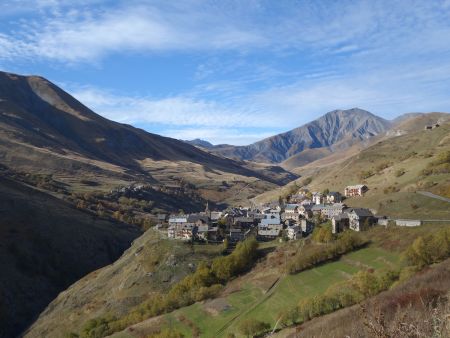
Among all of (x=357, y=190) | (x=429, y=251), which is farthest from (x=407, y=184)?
(x=429, y=251)

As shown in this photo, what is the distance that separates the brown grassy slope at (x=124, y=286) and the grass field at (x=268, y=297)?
16.7m

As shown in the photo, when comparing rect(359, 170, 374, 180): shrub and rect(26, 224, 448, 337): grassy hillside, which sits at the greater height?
rect(359, 170, 374, 180): shrub

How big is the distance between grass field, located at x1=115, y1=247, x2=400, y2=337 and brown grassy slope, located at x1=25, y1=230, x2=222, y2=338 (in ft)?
54.7

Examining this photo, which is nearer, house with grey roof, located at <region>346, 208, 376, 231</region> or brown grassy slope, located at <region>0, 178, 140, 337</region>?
house with grey roof, located at <region>346, 208, 376, 231</region>

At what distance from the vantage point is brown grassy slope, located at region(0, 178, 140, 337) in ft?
350

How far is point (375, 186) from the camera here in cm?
14662

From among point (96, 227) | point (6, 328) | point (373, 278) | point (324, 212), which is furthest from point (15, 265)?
point (373, 278)

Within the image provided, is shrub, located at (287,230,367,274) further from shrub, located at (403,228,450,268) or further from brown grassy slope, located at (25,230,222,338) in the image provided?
brown grassy slope, located at (25,230,222,338)

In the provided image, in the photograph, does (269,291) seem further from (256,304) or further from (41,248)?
(41,248)

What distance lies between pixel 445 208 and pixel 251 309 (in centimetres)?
5256

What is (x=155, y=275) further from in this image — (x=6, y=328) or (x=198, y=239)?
(x=6, y=328)

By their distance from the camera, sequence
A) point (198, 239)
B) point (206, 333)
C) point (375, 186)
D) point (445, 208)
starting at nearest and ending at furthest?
point (206, 333) → point (445, 208) → point (198, 239) → point (375, 186)

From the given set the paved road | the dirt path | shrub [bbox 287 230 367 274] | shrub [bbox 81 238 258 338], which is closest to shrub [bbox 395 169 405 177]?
the paved road

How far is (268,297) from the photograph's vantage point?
234 feet
